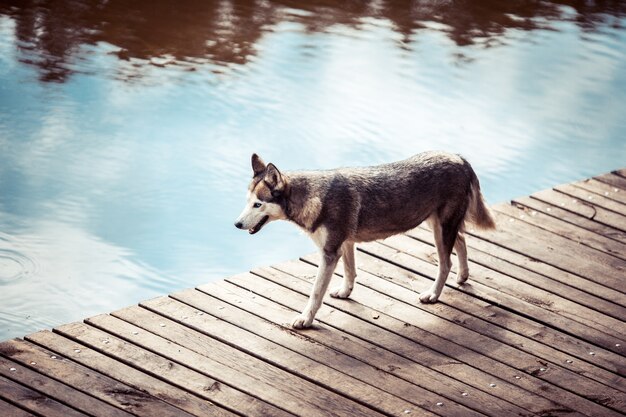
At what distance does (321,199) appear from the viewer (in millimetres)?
4426

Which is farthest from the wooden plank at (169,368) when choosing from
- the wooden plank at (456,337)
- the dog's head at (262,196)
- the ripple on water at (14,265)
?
the ripple on water at (14,265)

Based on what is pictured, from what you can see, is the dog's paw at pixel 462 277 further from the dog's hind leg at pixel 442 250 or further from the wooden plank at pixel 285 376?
the wooden plank at pixel 285 376

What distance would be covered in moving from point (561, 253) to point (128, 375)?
2.67 meters

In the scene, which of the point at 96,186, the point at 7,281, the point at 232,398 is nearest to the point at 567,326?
the point at 232,398

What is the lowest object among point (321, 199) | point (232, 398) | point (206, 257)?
point (206, 257)

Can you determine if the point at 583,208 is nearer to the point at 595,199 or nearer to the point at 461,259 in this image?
the point at 595,199

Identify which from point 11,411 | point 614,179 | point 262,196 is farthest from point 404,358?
point 614,179

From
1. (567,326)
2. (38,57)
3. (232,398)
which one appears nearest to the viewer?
(232,398)

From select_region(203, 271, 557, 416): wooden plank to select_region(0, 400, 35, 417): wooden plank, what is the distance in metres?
1.26

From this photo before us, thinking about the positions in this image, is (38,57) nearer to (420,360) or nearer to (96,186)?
(96,186)

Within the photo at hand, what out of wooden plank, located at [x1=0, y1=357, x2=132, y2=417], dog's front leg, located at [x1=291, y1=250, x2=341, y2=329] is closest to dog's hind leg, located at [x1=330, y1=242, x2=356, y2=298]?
dog's front leg, located at [x1=291, y1=250, x2=341, y2=329]

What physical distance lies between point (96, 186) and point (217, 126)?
134 centimetres

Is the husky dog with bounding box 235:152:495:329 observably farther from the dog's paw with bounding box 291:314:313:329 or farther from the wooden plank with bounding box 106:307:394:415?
the wooden plank with bounding box 106:307:394:415

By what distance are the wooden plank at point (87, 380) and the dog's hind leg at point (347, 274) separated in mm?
1260
